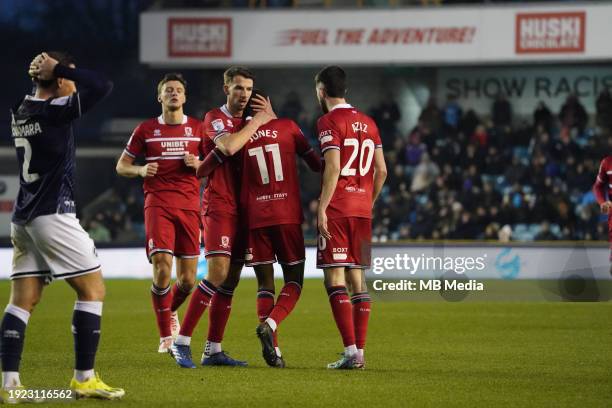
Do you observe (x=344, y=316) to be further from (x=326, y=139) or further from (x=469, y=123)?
(x=469, y=123)

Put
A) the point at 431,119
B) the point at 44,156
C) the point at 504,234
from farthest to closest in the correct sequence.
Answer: the point at 431,119 < the point at 504,234 < the point at 44,156

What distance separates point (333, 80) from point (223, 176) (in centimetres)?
119

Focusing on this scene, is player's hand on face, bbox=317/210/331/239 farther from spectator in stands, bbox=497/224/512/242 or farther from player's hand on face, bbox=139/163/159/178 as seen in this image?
spectator in stands, bbox=497/224/512/242

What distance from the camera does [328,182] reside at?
28.7 feet

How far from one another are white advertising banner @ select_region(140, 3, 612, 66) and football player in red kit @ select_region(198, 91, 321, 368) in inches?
785

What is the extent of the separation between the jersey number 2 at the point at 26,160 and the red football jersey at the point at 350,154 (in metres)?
2.51

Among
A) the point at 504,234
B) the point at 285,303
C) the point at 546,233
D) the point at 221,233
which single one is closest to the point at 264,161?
the point at 221,233

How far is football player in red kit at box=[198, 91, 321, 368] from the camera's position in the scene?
901 centimetres

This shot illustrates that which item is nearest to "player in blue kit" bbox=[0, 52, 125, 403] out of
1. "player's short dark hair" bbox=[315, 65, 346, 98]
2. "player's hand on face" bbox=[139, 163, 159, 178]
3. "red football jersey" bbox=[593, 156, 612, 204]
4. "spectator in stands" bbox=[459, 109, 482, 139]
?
"player's short dark hair" bbox=[315, 65, 346, 98]

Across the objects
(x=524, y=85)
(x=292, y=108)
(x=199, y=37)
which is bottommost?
(x=292, y=108)

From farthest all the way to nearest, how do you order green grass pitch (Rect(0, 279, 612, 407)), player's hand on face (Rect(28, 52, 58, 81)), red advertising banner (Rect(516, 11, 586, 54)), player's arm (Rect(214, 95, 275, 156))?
1. red advertising banner (Rect(516, 11, 586, 54))
2. player's arm (Rect(214, 95, 275, 156))
3. green grass pitch (Rect(0, 279, 612, 407))
4. player's hand on face (Rect(28, 52, 58, 81))

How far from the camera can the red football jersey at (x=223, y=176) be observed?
912 cm

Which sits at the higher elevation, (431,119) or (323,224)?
(431,119)

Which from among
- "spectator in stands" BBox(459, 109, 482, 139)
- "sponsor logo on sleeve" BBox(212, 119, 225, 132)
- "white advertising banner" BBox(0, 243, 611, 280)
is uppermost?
"spectator in stands" BBox(459, 109, 482, 139)
